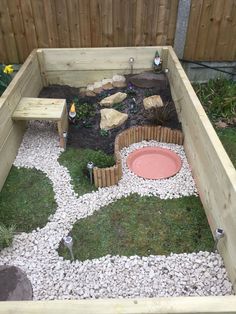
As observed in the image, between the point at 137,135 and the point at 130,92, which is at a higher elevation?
the point at 130,92

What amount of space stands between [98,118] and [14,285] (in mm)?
2262

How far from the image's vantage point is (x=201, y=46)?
14.4ft

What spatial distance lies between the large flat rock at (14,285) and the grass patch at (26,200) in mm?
413

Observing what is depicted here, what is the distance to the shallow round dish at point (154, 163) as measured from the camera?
3.21 m

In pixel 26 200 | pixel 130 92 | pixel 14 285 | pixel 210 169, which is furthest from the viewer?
pixel 130 92

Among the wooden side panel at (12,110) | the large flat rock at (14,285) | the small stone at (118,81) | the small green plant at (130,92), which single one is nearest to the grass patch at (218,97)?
the small green plant at (130,92)

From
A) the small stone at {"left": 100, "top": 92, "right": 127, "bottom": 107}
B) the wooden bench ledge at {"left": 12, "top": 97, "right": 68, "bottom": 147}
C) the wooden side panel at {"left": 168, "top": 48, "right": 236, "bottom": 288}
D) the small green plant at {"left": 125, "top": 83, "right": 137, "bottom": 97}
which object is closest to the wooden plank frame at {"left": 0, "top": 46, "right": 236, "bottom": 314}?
the wooden side panel at {"left": 168, "top": 48, "right": 236, "bottom": 288}

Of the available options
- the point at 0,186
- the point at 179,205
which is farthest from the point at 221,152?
the point at 0,186

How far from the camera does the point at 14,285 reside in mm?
2215

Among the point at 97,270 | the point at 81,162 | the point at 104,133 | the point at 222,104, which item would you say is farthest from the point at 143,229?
the point at 222,104

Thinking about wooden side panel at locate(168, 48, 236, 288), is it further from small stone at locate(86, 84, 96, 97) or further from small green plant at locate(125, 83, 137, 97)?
small stone at locate(86, 84, 96, 97)

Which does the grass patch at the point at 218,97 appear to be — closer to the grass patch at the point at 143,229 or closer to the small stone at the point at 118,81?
the small stone at the point at 118,81

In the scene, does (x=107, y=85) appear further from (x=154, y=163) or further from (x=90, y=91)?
(x=154, y=163)

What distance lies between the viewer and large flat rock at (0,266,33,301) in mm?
2141
